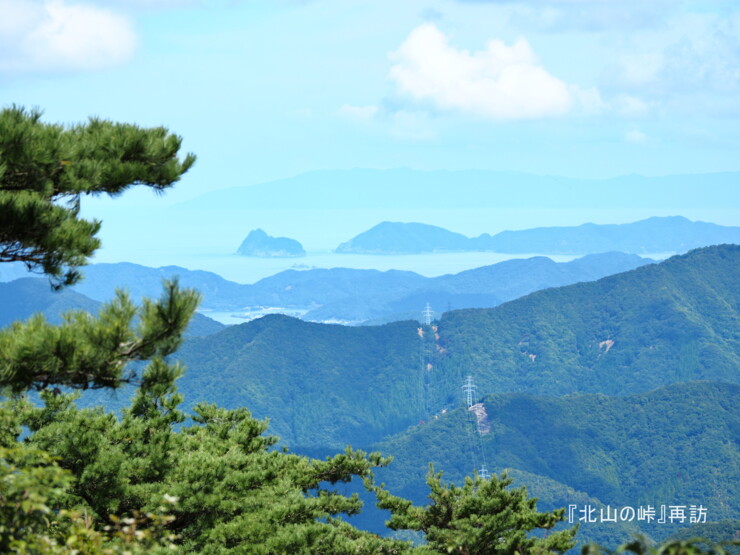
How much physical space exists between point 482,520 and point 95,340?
6.98 m

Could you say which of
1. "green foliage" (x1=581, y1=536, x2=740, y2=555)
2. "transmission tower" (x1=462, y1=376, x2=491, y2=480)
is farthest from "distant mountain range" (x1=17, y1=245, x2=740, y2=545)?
"green foliage" (x1=581, y1=536, x2=740, y2=555)

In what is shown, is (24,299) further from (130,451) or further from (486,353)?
(130,451)

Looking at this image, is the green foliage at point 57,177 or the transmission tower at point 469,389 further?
the transmission tower at point 469,389

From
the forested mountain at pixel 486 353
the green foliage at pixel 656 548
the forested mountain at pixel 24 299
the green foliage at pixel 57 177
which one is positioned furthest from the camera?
the forested mountain at pixel 24 299

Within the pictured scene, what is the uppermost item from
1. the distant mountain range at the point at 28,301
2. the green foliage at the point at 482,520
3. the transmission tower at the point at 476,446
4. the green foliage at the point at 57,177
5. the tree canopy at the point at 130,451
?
the distant mountain range at the point at 28,301

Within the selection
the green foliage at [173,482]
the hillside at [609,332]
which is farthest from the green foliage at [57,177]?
the hillside at [609,332]

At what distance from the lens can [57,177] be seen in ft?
23.7

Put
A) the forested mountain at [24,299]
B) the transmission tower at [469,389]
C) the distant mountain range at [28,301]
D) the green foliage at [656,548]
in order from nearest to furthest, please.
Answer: the green foliage at [656,548] → the transmission tower at [469,389] → the distant mountain range at [28,301] → the forested mountain at [24,299]

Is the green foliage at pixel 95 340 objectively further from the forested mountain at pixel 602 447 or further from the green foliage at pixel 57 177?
the forested mountain at pixel 602 447

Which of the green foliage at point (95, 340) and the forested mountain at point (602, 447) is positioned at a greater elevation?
the green foliage at point (95, 340)

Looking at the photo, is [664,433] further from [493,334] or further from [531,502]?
[531,502]

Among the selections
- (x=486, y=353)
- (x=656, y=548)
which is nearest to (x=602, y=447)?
(x=486, y=353)

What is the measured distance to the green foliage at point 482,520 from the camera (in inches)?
427

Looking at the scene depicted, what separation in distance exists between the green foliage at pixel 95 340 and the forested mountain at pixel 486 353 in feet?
323
